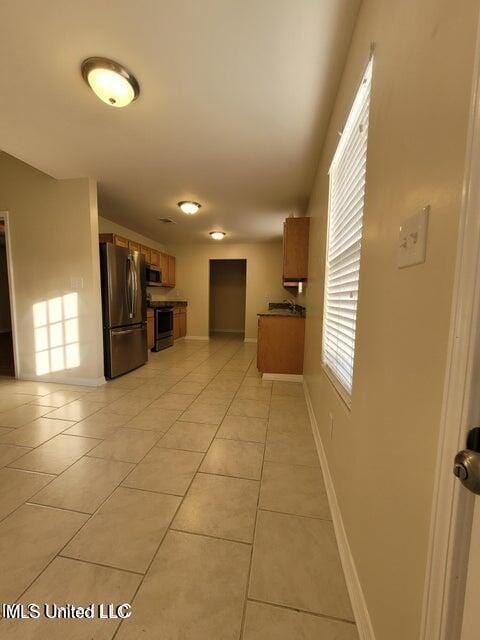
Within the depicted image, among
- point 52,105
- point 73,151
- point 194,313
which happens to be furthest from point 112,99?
point 194,313

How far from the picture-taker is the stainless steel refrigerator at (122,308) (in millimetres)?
3322

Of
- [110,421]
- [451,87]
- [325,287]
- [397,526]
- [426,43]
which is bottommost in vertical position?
[110,421]

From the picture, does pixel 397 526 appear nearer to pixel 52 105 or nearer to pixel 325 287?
pixel 325 287

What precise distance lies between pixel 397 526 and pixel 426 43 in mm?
1222

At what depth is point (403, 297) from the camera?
0.71 metres

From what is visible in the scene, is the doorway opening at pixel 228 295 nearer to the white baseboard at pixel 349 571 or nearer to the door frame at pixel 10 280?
the door frame at pixel 10 280

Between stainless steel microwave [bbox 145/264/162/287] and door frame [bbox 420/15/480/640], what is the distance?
5.29 m

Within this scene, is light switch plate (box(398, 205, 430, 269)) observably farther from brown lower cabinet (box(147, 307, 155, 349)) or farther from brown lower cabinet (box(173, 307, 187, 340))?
brown lower cabinet (box(173, 307, 187, 340))

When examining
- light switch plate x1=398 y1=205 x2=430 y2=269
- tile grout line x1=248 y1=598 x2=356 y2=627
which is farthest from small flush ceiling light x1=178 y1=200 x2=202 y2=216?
tile grout line x1=248 y1=598 x2=356 y2=627

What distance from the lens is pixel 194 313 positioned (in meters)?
6.88

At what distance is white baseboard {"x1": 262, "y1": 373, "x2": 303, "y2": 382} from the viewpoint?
140 inches

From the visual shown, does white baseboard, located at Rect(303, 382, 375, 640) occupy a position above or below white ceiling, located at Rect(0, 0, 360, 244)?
below

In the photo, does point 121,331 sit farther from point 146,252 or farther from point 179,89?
point 179,89

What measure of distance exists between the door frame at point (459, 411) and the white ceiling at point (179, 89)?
1400 mm
